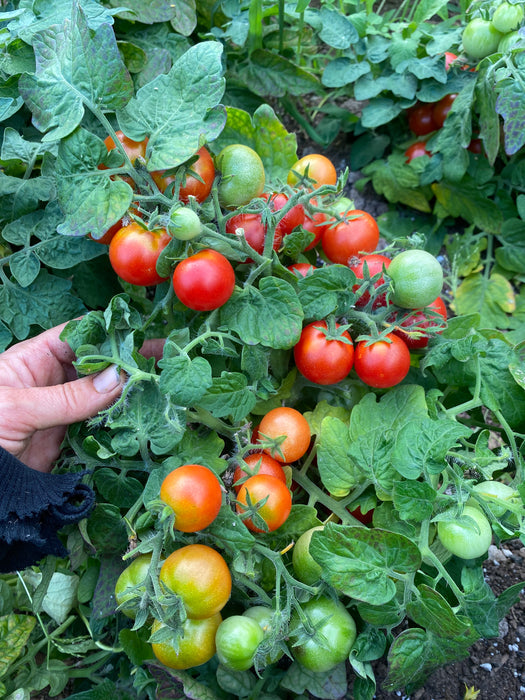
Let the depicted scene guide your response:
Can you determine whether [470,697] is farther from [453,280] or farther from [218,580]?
[453,280]

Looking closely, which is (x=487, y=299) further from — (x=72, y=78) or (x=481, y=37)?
(x=72, y=78)

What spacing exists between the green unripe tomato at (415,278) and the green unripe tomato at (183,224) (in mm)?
420

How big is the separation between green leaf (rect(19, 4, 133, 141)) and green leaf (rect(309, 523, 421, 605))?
86 cm

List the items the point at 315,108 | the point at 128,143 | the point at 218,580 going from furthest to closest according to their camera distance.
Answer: the point at 315,108 < the point at 128,143 < the point at 218,580

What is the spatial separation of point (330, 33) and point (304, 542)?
4.74 feet

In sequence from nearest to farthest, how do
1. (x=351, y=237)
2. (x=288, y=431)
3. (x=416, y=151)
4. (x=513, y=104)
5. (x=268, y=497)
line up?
(x=268, y=497), (x=288, y=431), (x=351, y=237), (x=513, y=104), (x=416, y=151)

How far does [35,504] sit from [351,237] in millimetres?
843

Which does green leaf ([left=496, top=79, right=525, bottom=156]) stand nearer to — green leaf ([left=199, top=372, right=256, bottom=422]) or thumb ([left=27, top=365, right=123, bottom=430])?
green leaf ([left=199, top=372, right=256, bottom=422])

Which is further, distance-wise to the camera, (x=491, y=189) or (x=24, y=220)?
(x=491, y=189)

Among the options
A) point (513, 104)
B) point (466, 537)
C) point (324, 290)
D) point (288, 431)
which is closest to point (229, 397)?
point (288, 431)

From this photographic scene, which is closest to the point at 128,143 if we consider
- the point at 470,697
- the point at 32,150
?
the point at 32,150

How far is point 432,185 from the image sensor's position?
1.76m

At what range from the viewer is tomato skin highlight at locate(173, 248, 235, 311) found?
3.24 feet

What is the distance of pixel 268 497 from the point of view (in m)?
1.02
